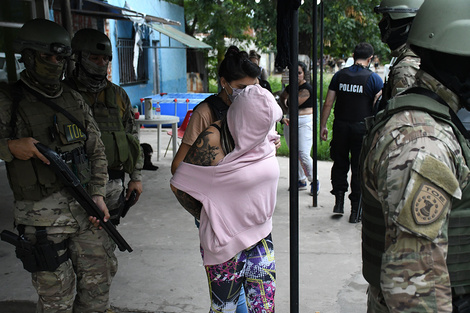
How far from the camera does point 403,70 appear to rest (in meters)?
3.01

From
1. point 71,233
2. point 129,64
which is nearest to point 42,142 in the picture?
point 71,233

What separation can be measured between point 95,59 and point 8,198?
353cm

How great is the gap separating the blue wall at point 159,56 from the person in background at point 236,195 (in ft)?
33.8

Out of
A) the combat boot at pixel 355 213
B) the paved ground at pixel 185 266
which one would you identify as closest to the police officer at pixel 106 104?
the paved ground at pixel 185 266

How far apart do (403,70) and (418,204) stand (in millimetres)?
1864

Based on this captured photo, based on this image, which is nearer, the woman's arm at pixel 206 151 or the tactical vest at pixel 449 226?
the tactical vest at pixel 449 226

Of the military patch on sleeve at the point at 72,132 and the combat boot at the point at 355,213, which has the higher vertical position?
the military patch on sleeve at the point at 72,132

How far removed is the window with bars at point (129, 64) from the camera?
43.0 ft

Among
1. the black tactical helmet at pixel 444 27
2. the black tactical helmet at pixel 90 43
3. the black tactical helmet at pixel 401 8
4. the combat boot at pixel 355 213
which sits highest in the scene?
the black tactical helmet at pixel 401 8

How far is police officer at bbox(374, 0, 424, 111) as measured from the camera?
3004 millimetres

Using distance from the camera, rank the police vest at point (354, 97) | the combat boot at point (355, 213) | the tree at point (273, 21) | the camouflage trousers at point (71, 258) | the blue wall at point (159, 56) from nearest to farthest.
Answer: the camouflage trousers at point (71, 258) < the police vest at point (354, 97) < the combat boot at point (355, 213) < the blue wall at point (159, 56) < the tree at point (273, 21)

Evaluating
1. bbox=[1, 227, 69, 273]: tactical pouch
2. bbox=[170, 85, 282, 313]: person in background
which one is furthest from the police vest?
bbox=[1, 227, 69, 273]: tactical pouch

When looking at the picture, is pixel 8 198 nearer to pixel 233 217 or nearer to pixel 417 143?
pixel 233 217

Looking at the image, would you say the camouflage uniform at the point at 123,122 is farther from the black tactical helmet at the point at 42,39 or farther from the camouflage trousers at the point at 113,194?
the black tactical helmet at the point at 42,39
